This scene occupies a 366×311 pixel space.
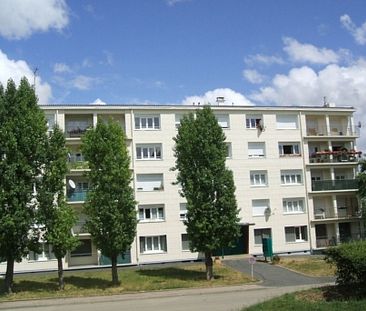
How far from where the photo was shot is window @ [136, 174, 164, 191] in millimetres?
48625

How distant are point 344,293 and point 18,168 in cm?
2102

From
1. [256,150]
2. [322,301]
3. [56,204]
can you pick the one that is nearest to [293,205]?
[256,150]

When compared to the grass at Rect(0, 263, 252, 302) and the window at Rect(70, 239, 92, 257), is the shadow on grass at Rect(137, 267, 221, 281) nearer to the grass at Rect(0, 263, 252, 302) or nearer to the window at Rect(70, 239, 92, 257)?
the grass at Rect(0, 263, 252, 302)

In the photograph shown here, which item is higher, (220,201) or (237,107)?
(237,107)

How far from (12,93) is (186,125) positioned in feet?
39.2

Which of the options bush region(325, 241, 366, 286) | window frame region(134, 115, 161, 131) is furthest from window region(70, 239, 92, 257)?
bush region(325, 241, 366, 286)

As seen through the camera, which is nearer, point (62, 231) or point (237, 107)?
point (62, 231)

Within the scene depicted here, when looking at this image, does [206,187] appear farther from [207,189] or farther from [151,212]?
[151,212]

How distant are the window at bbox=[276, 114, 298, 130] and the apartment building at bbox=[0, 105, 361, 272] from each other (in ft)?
0.33

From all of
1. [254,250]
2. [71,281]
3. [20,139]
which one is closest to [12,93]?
[20,139]

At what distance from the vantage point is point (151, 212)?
48.7 metres

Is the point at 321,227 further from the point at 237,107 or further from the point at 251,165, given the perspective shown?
the point at 237,107

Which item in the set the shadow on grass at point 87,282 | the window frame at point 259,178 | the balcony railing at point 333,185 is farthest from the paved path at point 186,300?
the balcony railing at point 333,185

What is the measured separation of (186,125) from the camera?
37406 millimetres
